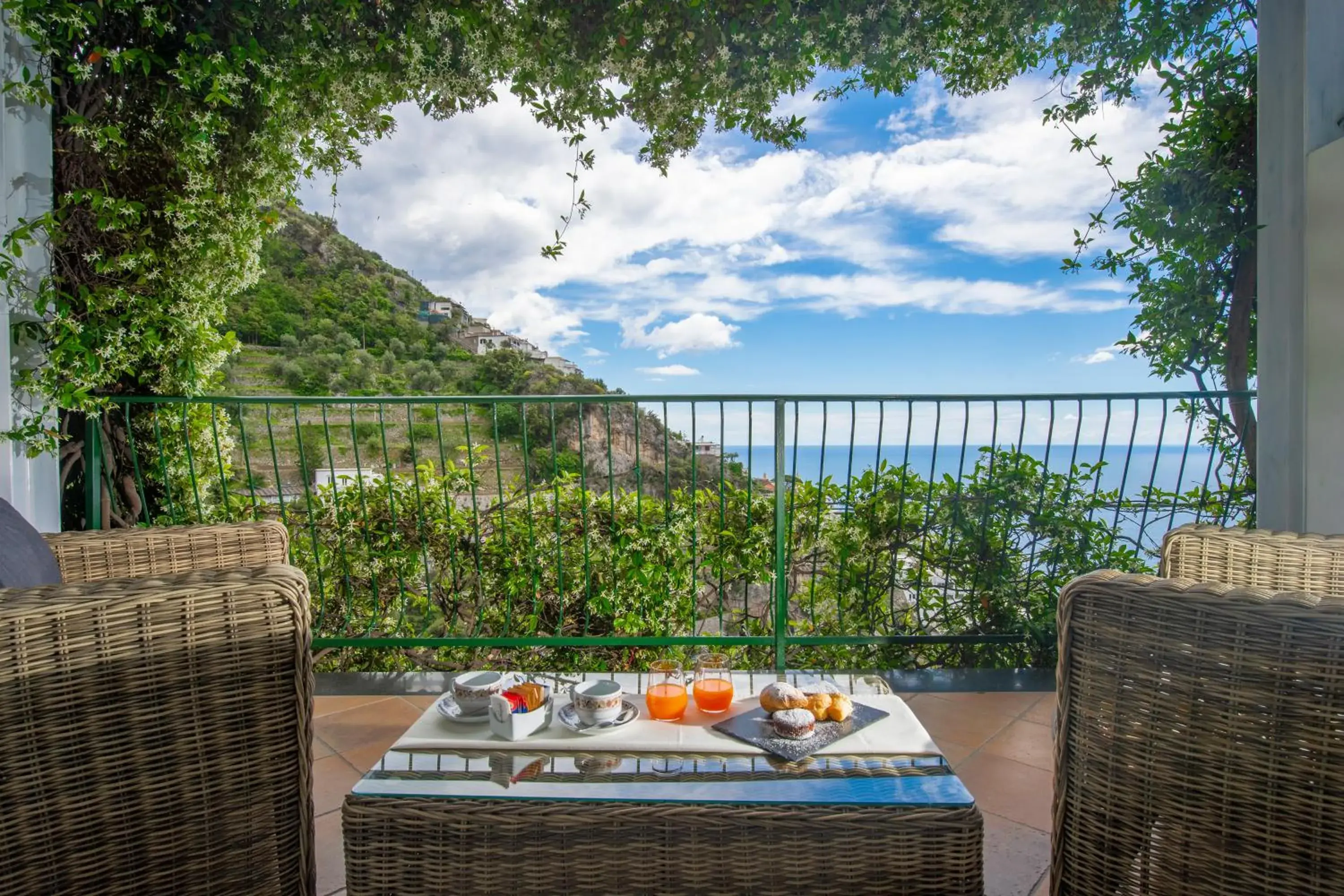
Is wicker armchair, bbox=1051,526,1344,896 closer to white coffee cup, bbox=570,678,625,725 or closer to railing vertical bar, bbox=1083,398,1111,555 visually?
white coffee cup, bbox=570,678,625,725

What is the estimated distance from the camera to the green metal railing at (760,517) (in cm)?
289

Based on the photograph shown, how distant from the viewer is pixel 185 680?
116 centimetres

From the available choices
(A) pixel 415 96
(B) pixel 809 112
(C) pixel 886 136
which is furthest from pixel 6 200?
(C) pixel 886 136

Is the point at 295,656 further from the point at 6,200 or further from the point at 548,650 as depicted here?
the point at 548,650

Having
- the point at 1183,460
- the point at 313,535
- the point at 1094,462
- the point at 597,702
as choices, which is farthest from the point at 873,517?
the point at 313,535

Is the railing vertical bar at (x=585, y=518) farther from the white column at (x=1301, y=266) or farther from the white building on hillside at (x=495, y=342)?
the white building on hillside at (x=495, y=342)

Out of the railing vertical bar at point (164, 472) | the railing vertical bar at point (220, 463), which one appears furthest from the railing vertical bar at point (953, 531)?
the railing vertical bar at point (164, 472)

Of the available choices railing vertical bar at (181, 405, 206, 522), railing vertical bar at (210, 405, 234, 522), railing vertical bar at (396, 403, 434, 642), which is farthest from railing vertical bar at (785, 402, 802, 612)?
railing vertical bar at (181, 405, 206, 522)

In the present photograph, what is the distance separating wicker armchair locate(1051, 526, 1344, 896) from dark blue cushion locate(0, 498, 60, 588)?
5.52 feet

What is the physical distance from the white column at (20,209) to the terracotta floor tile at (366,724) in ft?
4.51

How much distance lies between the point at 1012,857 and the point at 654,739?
108cm

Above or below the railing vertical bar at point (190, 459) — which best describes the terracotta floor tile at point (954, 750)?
below

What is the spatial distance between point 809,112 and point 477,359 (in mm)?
4462

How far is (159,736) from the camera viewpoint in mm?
1143
